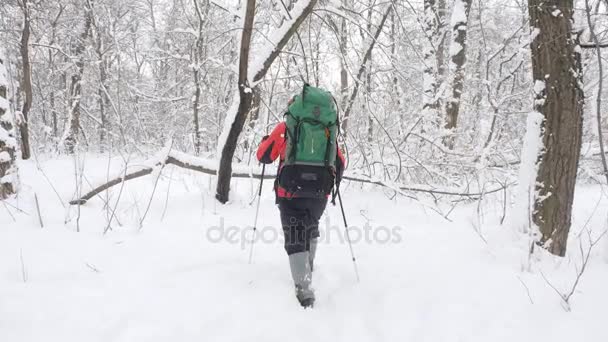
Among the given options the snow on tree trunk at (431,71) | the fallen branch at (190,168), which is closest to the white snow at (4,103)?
the fallen branch at (190,168)

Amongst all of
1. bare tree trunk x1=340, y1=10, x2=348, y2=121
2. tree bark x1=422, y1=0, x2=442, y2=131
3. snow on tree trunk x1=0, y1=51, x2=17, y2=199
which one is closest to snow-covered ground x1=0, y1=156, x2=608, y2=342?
snow on tree trunk x1=0, y1=51, x2=17, y2=199

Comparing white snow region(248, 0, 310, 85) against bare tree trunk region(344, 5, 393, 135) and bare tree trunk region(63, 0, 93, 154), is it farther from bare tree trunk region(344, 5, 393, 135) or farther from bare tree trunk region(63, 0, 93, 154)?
bare tree trunk region(63, 0, 93, 154)

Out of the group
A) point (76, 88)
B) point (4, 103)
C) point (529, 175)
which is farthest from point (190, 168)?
point (76, 88)

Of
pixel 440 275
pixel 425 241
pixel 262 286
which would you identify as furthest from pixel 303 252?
pixel 425 241

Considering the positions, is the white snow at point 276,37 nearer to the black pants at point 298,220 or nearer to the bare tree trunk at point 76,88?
the black pants at point 298,220

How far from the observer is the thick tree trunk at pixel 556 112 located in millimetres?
2891

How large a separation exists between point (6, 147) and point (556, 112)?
6.02 meters

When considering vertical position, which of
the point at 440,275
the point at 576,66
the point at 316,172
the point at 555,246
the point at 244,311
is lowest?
the point at 244,311

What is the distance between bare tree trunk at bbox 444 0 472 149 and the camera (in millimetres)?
7680

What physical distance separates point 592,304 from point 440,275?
40.3 inches

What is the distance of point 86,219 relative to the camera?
4.07 meters

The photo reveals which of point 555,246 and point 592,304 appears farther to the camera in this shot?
point 555,246

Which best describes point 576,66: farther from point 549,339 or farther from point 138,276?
point 138,276

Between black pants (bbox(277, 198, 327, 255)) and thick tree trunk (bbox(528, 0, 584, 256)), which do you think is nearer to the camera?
thick tree trunk (bbox(528, 0, 584, 256))
